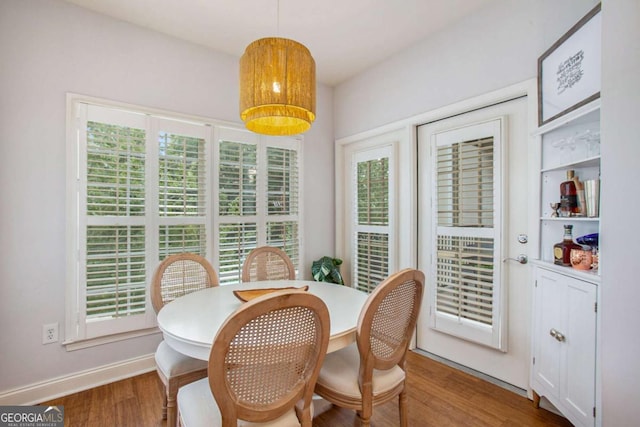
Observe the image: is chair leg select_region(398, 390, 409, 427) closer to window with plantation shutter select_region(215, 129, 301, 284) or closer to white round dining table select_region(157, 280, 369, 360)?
white round dining table select_region(157, 280, 369, 360)

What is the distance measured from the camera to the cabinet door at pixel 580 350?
4.79ft

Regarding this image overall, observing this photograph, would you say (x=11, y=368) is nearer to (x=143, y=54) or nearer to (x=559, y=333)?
(x=143, y=54)

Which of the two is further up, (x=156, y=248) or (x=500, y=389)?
(x=156, y=248)

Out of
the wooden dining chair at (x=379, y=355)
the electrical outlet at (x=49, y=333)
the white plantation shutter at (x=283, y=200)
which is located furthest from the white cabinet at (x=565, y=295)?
the electrical outlet at (x=49, y=333)

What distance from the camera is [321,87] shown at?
3604 mm

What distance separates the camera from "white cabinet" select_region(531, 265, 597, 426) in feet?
4.85

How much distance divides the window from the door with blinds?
64.0 inches

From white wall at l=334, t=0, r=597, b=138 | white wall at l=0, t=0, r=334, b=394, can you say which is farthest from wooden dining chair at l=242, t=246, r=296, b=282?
white wall at l=334, t=0, r=597, b=138

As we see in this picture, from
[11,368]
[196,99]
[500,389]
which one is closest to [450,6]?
[196,99]

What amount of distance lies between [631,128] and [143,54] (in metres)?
3.12

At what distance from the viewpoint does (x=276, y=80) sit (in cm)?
155

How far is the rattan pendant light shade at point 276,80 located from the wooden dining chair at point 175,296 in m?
1.15

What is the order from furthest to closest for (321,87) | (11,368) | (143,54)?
1. (321,87)
2. (143,54)
3. (11,368)

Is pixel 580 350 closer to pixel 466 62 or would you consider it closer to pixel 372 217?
pixel 372 217
